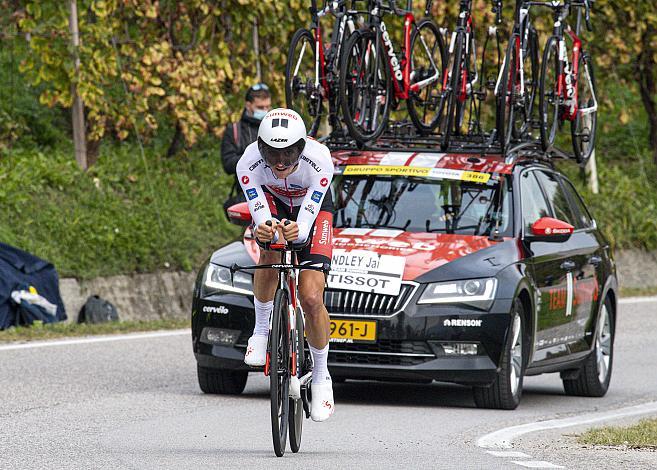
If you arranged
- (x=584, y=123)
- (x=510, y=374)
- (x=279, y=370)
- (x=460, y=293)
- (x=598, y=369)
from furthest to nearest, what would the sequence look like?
(x=584, y=123) < (x=598, y=369) < (x=510, y=374) < (x=460, y=293) < (x=279, y=370)

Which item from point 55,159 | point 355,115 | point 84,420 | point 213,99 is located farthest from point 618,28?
point 84,420

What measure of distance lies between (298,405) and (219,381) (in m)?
2.78

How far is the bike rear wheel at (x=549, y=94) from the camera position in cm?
1305

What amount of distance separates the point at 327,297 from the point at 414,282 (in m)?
0.57

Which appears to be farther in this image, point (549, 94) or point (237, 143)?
point (237, 143)

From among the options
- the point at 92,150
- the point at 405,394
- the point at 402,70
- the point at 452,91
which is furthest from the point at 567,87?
the point at 92,150

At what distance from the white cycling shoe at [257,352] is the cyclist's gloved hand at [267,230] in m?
0.68

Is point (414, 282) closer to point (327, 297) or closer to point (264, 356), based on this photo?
point (327, 297)

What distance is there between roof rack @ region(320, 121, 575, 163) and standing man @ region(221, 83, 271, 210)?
A: 89.3 inches

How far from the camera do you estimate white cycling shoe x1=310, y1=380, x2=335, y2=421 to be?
28.6 feet

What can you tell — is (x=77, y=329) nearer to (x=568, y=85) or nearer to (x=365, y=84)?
(x=365, y=84)

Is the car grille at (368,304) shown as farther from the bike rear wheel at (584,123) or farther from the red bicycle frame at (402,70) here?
the bike rear wheel at (584,123)

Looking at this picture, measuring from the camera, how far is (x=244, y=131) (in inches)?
614

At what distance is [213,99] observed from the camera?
2078cm
